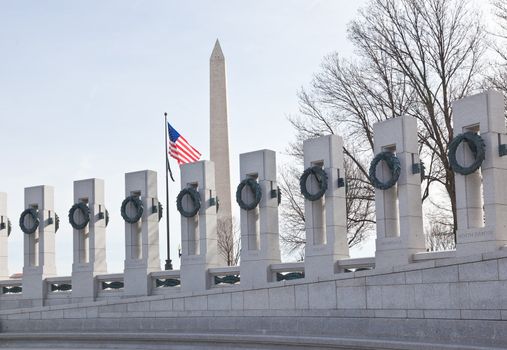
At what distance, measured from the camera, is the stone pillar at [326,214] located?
25.3 m

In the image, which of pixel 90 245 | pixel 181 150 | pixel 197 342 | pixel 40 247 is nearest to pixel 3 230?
pixel 40 247

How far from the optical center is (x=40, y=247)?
33781mm

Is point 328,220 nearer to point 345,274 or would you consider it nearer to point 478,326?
point 345,274

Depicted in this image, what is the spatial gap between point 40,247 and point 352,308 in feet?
48.8

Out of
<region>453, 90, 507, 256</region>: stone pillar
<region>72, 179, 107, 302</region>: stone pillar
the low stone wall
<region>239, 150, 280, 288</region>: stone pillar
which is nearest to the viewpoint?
the low stone wall

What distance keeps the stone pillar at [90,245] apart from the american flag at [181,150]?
351 cm

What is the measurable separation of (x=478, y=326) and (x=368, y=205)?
66.5ft

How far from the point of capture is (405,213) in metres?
23.8

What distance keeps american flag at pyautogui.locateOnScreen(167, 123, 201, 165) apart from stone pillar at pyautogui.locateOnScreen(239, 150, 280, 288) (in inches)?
284

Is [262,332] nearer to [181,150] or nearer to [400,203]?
[400,203]

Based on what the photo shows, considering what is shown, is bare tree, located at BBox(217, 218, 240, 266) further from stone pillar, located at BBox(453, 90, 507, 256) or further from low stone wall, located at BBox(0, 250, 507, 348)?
stone pillar, located at BBox(453, 90, 507, 256)

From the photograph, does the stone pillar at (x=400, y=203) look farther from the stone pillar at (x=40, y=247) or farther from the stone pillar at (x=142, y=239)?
the stone pillar at (x=40, y=247)

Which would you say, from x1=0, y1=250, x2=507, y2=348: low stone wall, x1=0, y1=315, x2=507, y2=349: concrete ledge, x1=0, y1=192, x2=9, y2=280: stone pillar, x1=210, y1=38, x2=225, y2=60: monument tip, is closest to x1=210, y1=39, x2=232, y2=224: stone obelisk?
x1=210, y1=38, x2=225, y2=60: monument tip

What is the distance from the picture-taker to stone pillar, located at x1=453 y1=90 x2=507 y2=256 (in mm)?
21484
